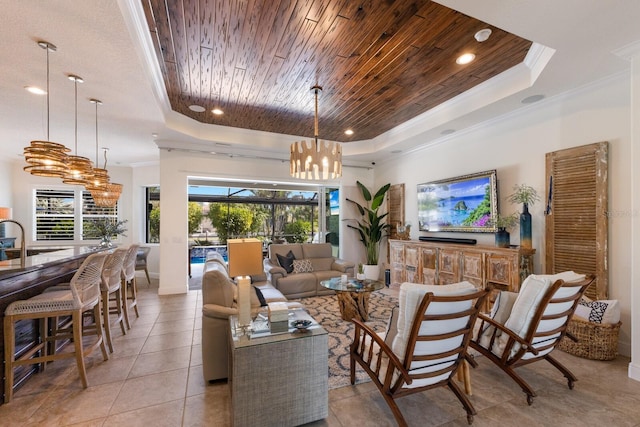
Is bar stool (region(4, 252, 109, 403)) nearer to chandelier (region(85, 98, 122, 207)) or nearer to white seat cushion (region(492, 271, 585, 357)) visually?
chandelier (region(85, 98, 122, 207))

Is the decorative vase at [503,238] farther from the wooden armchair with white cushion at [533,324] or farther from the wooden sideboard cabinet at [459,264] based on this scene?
the wooden armchair with white cushion at [533,324]

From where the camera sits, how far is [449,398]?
2.22m

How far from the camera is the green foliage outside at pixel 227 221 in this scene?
9.61 meters

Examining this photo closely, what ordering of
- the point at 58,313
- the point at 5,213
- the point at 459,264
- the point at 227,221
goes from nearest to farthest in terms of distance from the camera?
1. the point at 58,313
2. the point at 459,264
3. the point at 5,213
4. the point at 227,221

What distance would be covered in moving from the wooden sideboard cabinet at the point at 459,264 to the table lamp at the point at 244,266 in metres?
2.34

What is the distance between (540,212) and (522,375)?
84.6 inches

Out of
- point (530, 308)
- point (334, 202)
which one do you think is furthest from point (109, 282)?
point (334, 202)

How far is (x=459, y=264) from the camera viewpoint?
4.18 metres

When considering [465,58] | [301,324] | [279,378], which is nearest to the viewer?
[279,378]

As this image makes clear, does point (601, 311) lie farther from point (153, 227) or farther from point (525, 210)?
point (153, 227)

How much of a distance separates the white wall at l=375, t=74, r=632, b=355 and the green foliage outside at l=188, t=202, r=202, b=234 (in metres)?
7.77

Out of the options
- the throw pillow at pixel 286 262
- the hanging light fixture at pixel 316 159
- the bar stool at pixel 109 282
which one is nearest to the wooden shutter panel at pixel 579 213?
the hanging light fixture at pixel 316 159

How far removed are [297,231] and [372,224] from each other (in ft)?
13.2

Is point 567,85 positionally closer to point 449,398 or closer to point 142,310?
point 449,398
